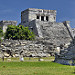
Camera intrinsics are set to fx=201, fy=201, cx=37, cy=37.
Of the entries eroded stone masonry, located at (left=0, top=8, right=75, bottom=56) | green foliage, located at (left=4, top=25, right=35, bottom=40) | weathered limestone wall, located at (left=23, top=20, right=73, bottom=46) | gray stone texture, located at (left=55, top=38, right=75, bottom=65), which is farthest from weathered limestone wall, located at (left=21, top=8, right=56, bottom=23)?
gray stone texture, located at (left=55, top=38, right=75, bottom=65)

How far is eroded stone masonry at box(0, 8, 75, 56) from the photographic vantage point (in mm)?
25627

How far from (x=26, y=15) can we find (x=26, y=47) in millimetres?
26603

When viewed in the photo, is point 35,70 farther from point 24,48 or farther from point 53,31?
point 53,31

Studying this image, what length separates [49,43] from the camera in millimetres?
28281

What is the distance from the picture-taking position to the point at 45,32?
4003 cm

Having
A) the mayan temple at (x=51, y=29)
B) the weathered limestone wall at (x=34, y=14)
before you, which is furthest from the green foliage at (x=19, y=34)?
the weathered limestone wall at (x=34, y=14)

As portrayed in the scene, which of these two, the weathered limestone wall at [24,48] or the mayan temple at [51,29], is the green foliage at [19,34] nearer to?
the mayan temple at [51,29]

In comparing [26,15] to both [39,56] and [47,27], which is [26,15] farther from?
[39,56]

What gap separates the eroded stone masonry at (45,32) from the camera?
25.6 metres

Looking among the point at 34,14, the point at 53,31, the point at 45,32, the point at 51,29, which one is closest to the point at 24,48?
the point at 45,32

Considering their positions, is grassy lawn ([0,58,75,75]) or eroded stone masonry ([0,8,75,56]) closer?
grassy lawn ([0,58,75,75])

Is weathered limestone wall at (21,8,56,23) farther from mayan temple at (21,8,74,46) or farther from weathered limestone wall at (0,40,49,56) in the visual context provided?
weathered limestone wall at (0,40,49,56)

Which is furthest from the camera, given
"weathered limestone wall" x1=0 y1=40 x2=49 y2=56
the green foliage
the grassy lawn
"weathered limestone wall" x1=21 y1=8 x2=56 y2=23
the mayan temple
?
"weathered limestone wall" x1=21 y1=8 x2=56 y2=23

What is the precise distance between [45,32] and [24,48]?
605 inches
